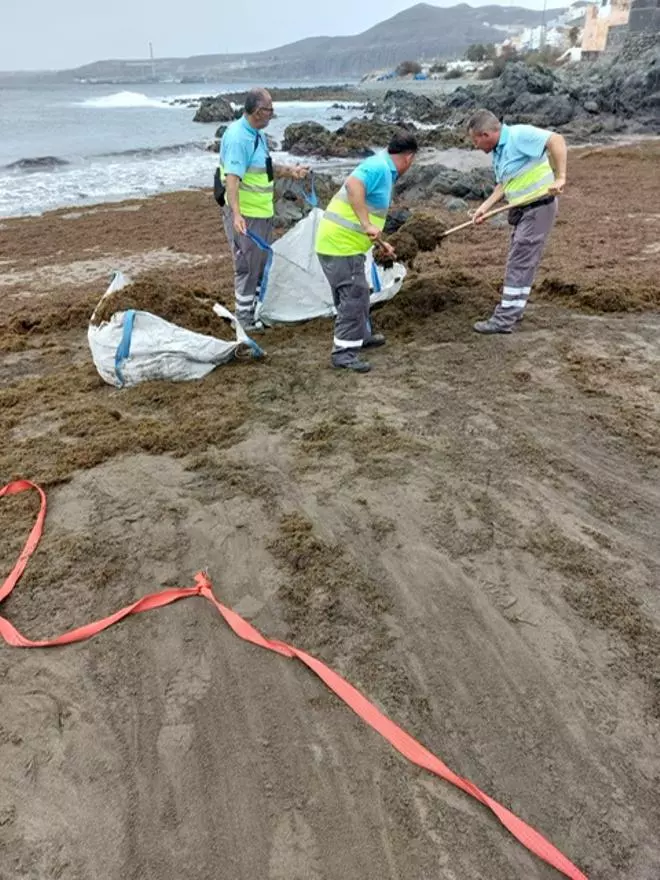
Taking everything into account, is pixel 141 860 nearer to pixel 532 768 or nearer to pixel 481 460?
pixel 532 768

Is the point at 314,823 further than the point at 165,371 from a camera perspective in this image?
No

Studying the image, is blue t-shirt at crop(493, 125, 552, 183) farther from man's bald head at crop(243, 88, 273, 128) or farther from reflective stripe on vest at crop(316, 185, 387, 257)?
man's bald head at crop(243, 88, 273, 128)

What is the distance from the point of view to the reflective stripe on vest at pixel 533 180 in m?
4.50

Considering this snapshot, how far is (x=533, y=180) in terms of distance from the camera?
14.9 ft

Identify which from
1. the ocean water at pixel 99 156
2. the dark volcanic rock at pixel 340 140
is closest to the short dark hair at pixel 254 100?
the ocean water at pixel 99 156

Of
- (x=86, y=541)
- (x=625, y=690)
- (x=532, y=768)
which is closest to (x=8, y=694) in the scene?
(x=86, y=541)

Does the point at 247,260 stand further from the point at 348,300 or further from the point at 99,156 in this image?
the point at 99,156

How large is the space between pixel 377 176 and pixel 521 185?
4.05 ft

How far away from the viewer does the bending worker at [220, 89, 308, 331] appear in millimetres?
4609

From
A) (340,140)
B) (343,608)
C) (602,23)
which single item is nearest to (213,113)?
(340,140)

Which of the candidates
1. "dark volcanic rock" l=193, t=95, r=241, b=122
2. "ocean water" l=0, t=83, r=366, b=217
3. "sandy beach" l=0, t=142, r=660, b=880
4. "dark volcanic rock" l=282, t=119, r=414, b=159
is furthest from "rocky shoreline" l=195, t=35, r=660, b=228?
"dark volcanic rock" l=193, t=95, r=241, b=122

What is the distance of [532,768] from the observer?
1942 millimetres

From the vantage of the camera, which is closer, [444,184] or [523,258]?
[523,258]

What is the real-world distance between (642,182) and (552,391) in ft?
31.7
